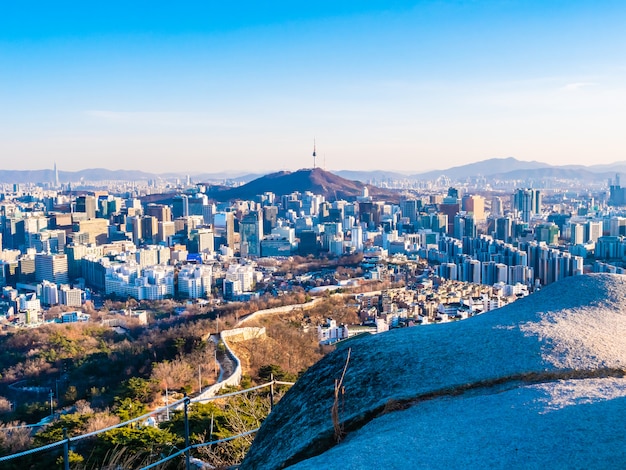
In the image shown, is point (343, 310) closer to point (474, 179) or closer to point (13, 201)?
point (13, 201)

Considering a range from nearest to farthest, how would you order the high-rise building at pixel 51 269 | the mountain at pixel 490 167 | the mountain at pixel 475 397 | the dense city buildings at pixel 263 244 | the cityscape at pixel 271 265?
the mountain at pixel 475 397 < the cityscape at pixel 271 265 < the dense city buildings at pixel 263 244 < the high-rise building at pixel 51 269 < the mountain at pixel 490 167

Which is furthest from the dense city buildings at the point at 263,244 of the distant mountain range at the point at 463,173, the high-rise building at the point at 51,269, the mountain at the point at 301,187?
the distant mountain range at the point at 463,173

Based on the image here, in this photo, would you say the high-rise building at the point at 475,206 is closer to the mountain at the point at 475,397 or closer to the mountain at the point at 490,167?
the mountain at the point at 475,397

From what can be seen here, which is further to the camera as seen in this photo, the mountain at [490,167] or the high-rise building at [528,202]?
the mountain at [490,167]

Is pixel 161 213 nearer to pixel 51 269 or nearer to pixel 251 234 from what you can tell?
pixel 251 234

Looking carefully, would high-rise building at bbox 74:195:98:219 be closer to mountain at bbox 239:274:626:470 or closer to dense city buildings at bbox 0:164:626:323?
dense city buildings at bbox 0:164:626:323
